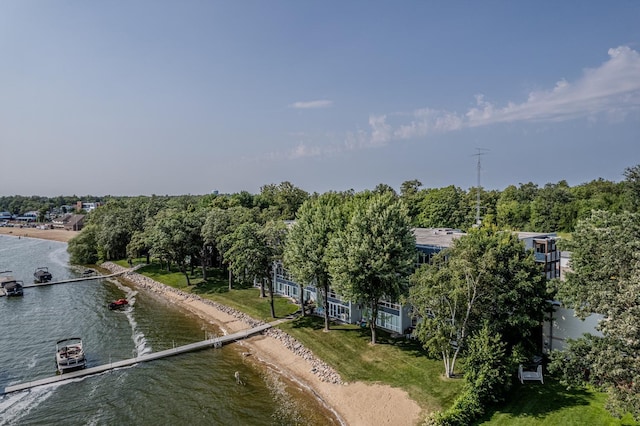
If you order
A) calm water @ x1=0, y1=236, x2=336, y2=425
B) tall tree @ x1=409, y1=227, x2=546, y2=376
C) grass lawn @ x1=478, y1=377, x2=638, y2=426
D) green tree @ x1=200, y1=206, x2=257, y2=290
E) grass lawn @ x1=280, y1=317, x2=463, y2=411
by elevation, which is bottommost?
calm water @ x1=0, y1=236, x2=336, y2=425

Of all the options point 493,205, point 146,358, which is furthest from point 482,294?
point 493,205

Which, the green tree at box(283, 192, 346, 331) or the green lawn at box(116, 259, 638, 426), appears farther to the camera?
the green tree at box(283, 192, 346, 331)

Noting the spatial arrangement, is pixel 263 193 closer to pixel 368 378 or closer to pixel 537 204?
pixel 537 204

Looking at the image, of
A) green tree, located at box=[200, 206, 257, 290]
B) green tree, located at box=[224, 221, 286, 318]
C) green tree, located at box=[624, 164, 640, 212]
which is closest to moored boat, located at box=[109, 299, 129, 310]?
green tree, located at box=[200, 206, 257, 290]

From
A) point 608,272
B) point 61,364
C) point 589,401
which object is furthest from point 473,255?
point 61,364

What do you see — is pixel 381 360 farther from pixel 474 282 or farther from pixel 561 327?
pixel 561 327

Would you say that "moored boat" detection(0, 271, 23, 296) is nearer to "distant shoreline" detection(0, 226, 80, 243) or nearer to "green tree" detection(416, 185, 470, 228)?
"green tree" detection(416, 185, 470, 228)

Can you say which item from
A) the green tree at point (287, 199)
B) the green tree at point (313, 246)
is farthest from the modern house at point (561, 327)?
the green tree at point (287, 199)
